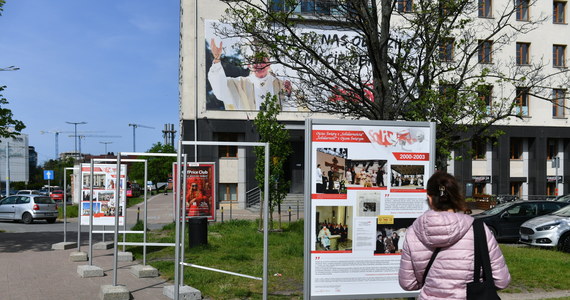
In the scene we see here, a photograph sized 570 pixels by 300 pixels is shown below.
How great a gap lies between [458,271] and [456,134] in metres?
8.61

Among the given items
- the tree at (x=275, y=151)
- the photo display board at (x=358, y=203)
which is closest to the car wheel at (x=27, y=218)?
the tree at (x=275, y=151)

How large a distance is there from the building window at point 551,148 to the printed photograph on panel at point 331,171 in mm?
44369

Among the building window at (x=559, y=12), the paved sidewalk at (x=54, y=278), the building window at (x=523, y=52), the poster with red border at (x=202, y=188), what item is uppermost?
the building window at (x=559, y=12)

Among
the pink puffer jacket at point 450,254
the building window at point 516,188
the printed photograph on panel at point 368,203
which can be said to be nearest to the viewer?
the pink puffer jacket at point 450,254

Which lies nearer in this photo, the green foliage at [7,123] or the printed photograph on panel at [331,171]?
the printed photograph on panel at [331,171]

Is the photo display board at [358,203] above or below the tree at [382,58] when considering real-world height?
below

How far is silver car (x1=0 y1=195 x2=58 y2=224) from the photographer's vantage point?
1206 inches

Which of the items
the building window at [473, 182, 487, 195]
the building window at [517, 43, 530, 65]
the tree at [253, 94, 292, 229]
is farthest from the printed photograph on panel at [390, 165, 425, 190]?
the building window at [517, 43, 530, 65]

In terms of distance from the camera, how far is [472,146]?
113 ft

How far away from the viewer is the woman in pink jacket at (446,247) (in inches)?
133

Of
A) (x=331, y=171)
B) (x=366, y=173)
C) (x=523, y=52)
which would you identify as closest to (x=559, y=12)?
(x=523, y=52)

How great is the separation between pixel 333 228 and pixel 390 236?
0.65 meters

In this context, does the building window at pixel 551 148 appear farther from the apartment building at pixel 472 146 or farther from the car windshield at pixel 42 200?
the car windshield at pixel 42 200

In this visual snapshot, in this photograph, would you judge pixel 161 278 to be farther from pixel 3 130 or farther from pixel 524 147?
pixel 524 147
